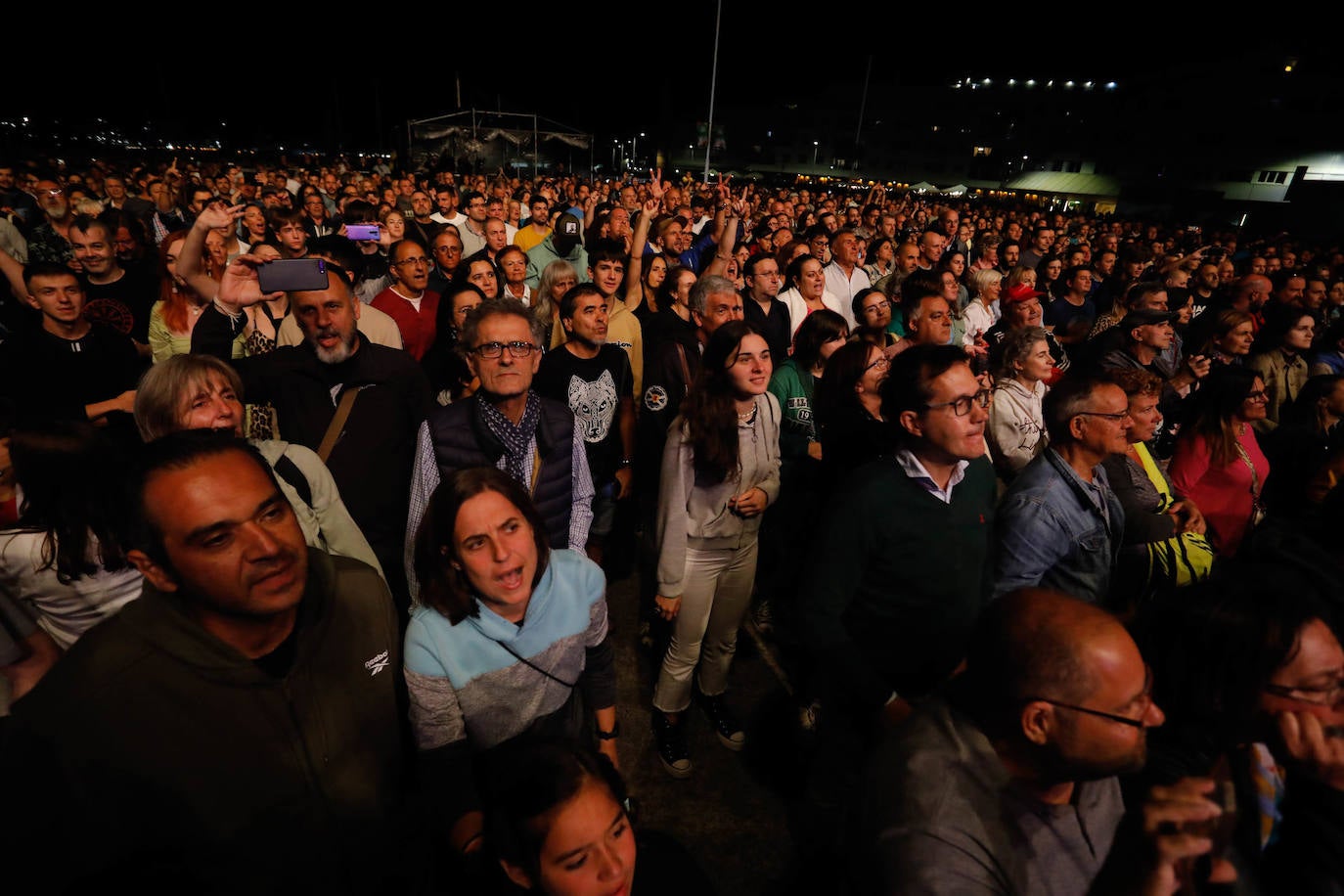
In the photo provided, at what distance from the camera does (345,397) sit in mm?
3205

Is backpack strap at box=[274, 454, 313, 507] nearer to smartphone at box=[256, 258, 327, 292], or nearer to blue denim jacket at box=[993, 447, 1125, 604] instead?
smartphone at box=[256, 258, 327, 292]

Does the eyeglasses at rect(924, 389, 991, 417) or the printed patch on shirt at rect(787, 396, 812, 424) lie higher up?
the eyeglasses at rect(924, 389, 991, 417)

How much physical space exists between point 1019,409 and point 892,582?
2.41 metres

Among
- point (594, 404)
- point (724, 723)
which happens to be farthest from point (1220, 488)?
point (594, 404)

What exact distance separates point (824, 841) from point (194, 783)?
2.59 m

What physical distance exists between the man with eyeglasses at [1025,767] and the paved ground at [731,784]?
1616 mm

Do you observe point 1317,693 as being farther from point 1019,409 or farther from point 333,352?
point 333,352

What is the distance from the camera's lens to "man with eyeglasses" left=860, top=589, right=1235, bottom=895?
1399 millimetres

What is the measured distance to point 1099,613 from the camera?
1.48 m

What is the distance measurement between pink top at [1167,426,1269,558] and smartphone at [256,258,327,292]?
5.44 m

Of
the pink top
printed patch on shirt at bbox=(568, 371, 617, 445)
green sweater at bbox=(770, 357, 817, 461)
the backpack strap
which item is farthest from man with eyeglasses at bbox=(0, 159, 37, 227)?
the pink top

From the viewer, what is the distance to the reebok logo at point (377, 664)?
6.31 feet

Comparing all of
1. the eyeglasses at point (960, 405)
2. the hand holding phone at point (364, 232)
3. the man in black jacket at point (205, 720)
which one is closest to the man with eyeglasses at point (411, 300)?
the hand holding phone at point (364, 232)

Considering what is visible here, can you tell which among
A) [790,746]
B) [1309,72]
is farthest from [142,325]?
[1309,72]
